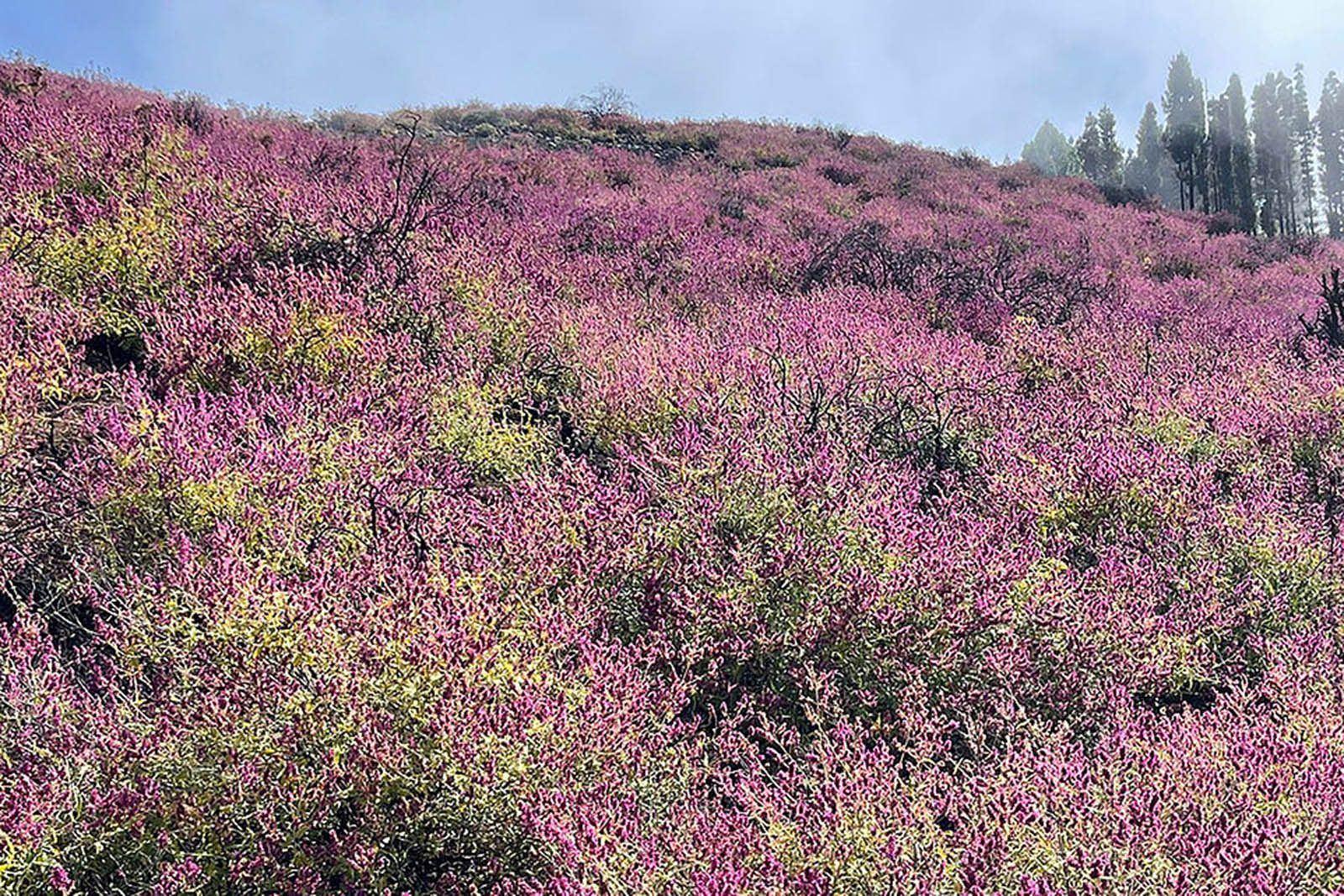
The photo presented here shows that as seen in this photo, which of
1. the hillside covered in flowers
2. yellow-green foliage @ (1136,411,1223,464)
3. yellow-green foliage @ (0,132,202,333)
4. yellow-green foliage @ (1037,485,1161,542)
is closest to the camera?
the hillside covered in flowers

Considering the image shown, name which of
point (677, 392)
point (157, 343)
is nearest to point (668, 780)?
point (677, 392)

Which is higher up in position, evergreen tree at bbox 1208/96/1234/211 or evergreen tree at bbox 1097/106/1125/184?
evergreen tree at bbox 1097/106/1125/184

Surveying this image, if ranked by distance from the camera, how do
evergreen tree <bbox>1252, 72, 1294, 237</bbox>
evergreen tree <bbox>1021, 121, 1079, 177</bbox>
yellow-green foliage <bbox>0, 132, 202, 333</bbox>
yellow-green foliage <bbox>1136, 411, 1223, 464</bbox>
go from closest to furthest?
yellow-green foliage <bbox>0, 132, 202, 333</bbox>, yellow-green foliage <bbox>1136, 411, 1223, 464</bbox>, evergreen tree <bbox>1252, 72, 1294, 237</bbox>, evergreen tree <bbox>1021, 121, 1079, 177</bbox>

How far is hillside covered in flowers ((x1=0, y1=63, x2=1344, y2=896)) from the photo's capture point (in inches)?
80.8

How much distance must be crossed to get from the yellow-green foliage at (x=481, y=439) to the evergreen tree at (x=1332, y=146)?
83387mm

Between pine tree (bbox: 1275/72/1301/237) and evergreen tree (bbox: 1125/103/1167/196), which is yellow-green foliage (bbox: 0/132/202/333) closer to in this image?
pine tree (bbox: 1275/72/1301/237)

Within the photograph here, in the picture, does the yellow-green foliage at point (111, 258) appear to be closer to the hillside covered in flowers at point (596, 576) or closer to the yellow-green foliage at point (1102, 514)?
the hillside covered in flowers at point (596, 576)

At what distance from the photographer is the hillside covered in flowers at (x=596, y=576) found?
80.8 inches

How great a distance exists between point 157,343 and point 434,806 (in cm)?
337

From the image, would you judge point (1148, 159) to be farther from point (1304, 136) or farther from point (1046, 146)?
point (1046, 146)

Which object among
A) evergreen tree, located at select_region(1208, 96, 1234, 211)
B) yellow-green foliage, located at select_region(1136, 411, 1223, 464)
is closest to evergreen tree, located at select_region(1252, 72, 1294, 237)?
evergreen tree, located at select_region(1208, 96, 1234, 211)

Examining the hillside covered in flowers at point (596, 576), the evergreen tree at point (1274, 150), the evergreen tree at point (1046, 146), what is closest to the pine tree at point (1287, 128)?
the evergreen tree at point (1274, 150)

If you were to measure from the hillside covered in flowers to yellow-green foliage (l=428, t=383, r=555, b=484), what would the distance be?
0.02m

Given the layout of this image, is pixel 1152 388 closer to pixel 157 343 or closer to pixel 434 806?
pixel 434 806
